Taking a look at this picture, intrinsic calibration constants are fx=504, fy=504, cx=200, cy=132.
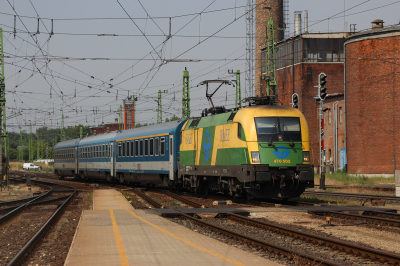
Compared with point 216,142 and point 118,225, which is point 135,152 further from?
point 118,225

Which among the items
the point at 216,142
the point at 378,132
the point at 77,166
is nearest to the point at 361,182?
the point at 378,132

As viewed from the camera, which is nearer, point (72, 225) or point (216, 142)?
point (72, 225)

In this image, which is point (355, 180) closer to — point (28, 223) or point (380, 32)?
point (380, 32)

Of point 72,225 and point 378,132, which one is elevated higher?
point 378,132

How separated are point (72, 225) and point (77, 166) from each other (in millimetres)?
31428

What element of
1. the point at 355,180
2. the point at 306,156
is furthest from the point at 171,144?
the point at 355,180

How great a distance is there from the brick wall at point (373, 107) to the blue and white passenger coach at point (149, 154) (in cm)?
2160

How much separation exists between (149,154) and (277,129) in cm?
1205

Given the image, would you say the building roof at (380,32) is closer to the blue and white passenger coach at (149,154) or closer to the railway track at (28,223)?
the blue and white passenger coach at (149,154)

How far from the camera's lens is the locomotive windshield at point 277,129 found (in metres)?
17.3

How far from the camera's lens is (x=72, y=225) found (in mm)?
14648

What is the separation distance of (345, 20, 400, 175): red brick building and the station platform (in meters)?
32.2

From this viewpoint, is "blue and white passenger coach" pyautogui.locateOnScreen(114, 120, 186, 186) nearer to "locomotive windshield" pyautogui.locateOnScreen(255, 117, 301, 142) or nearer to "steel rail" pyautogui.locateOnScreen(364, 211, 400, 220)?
"locomotive windshield" pyautogui.locateOnScreen(255, 117, 301, 142)

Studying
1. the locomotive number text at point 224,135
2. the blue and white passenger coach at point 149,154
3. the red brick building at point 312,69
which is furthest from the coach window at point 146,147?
the red brick building at point 312,69
